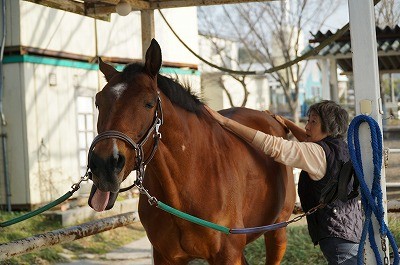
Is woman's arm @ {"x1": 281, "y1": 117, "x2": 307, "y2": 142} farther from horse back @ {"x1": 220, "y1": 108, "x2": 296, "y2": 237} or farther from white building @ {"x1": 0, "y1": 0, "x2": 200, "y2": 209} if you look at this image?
white building @ {"x1": 0, "y1": 0, "x2": 200, "y2": 209}

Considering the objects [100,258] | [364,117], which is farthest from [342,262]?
[100,258]

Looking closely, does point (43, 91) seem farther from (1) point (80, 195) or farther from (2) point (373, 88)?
(2) point (373, 88)

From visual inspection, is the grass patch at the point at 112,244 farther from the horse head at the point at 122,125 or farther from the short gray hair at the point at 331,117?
the horse head at the point at 122,125

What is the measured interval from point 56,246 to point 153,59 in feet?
18.9

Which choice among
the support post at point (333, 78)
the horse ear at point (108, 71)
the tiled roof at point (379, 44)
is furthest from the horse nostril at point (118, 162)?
the support post at point (333, 78)

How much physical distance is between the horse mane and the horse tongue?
2.03 feet

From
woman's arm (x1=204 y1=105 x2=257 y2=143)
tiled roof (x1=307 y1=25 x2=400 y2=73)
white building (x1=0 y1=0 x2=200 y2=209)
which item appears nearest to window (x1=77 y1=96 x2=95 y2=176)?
white building (x1=0 y1=0 x2=200 y2=209)

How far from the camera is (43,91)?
33.1 ft

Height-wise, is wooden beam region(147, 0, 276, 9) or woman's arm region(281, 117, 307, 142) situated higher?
wooden beam region(147, 0, 276, 9)

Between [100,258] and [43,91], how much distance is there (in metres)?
3.05

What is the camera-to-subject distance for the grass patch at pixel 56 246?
7891 mm

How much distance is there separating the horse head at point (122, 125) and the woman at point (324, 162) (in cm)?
67

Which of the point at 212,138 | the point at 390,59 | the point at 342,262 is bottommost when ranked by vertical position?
the point at 342,262

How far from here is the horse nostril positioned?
117 inches
